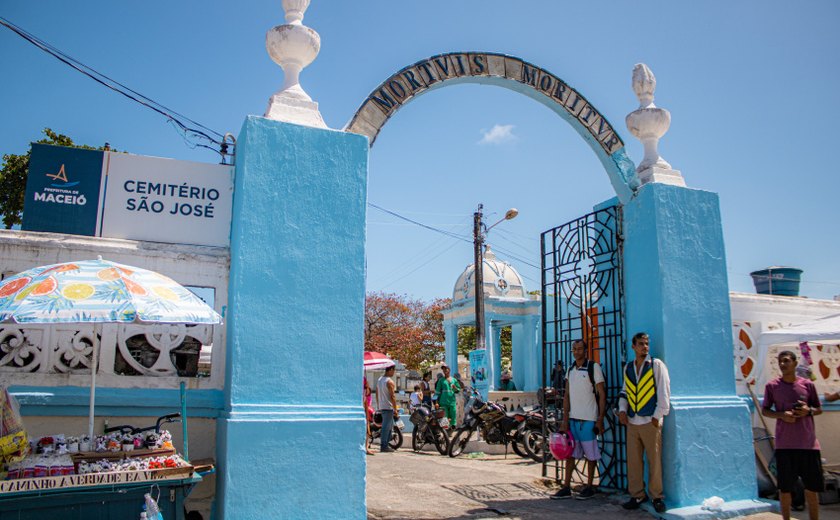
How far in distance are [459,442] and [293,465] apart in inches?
270

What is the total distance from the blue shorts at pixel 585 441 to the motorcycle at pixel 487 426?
185 inches

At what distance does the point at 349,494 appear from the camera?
5145 millimetres

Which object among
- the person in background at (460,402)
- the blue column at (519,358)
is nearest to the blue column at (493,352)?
the blue column at (519,358)

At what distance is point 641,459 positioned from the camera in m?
6.23

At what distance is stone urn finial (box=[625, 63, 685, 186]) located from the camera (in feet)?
22.9

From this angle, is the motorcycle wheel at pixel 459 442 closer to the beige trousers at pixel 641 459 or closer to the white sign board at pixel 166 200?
the beige trousers at pixel 641 459

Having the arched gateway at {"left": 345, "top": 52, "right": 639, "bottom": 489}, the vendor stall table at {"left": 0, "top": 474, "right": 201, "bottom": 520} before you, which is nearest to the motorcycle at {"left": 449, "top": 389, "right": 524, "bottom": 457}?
the arched gateway at {"left": 345, "top": 52, "right": 639, "bottom": 489}

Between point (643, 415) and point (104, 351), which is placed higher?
point (104, 351)

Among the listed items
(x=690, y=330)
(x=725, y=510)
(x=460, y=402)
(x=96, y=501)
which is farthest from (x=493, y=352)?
(x=96, y=501)

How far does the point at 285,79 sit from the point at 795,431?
18.0 feet

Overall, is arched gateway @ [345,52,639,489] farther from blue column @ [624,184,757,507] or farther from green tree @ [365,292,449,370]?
green tree @ [365,292,449,370]

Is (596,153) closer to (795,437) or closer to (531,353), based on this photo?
(795,437)

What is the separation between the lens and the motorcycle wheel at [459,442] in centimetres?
1131

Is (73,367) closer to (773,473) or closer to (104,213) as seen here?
(104,213)
